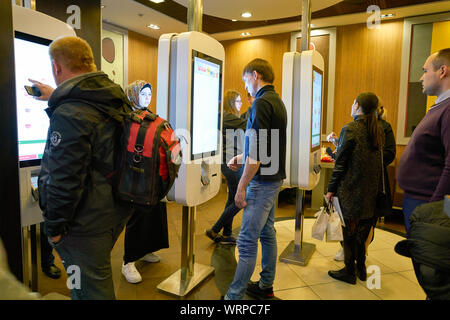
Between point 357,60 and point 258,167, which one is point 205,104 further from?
point 357,60

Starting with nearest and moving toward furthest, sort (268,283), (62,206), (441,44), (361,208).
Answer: (62,206), (268,283), (361,208), (441,44)

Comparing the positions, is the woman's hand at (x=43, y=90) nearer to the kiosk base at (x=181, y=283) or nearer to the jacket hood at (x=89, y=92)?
the jacket hood at (x=89, y=92)

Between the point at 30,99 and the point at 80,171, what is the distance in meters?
0.71

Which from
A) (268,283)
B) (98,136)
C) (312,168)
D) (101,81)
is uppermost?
(101,81)

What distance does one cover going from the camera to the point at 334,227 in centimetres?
260

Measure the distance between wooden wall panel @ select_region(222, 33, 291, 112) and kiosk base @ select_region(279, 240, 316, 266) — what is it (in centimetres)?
372

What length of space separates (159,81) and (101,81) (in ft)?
2.28

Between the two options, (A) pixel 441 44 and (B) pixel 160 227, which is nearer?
(B) pixel 160 227

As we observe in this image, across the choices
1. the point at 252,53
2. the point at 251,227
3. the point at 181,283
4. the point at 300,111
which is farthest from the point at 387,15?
the point at 181,283

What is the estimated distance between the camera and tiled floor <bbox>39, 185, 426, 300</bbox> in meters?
2.39

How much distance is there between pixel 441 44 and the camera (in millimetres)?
4668
